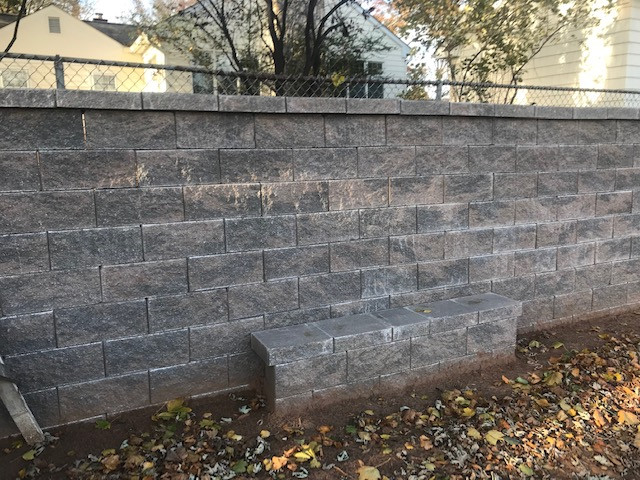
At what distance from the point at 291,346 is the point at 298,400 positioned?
356mm

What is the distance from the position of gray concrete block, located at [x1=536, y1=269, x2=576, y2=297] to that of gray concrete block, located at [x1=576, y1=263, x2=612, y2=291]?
78 millimetres

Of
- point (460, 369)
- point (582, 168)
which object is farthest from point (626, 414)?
point (582, 168)

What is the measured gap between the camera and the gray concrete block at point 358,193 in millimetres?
3361

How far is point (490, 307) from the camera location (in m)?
3.61

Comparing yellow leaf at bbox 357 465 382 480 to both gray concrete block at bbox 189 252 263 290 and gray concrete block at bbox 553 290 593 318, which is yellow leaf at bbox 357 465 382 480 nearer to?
gray concrete block at bbox 189 252 263 290

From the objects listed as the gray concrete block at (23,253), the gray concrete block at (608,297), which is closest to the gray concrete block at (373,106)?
the gray concrete block at (23,253)

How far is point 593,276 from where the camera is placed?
15.1 ft

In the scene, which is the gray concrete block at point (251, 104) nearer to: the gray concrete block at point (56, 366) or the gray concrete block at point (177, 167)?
the gray concrete block at point (177, 167)

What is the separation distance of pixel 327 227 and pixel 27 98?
1875 millimetres

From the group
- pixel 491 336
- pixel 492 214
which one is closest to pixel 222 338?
pixel 491 336

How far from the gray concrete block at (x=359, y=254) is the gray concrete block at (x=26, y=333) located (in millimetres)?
1762

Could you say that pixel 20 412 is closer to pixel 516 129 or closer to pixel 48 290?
pixel 48 290

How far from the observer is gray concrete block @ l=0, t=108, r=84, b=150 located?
99.9 inches

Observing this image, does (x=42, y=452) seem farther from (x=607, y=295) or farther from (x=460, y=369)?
(x=607, y=295)
